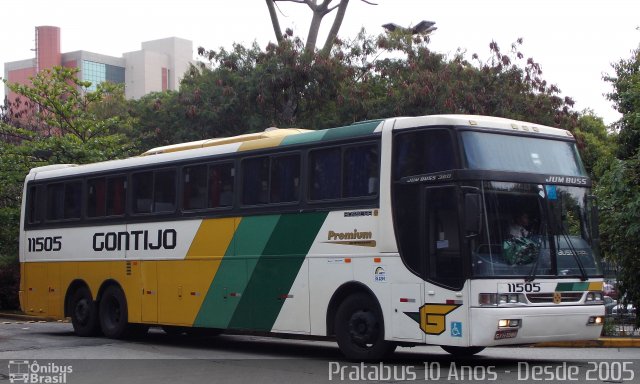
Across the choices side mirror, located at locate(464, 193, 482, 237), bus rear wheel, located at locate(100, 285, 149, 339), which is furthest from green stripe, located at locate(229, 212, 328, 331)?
bus rear wheel, located at locate(100, 285, 149, 339)

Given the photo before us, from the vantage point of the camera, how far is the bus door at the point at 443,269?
12.8m

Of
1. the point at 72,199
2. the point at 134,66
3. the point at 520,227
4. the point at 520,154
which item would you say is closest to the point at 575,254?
the point at 520,227

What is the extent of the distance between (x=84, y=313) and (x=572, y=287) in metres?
11.2

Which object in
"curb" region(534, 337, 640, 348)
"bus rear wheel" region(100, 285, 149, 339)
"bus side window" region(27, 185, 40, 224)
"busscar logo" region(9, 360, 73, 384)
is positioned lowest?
"curb" region(534, 337, 640, 348)

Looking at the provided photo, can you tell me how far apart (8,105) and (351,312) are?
88.3 ft

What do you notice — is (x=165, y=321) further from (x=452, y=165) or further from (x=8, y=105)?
(x=8, y=105)

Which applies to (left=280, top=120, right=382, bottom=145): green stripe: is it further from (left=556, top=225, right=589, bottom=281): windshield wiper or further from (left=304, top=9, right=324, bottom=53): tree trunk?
(left=304, top=9, right=324, bottom=53): tree trunk

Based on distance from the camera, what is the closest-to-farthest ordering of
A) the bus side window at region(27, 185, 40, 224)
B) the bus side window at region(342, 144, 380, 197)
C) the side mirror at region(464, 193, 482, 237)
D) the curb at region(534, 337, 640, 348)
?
the side mirror at region(464, 193, 482, 237) → the bus side window at region(342, 144, 380, 197) → the curb at region(534, 337, 640, 348) → the bus side window at region(27, 185, 40, 224)

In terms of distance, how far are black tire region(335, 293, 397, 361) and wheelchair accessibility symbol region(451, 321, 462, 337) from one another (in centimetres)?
129

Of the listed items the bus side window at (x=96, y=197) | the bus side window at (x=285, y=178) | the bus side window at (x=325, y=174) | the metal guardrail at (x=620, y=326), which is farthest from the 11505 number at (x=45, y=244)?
the metal guardrail at (x=620, y=326)

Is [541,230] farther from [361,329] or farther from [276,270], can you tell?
[276,270]

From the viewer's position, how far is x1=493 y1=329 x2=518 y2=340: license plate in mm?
12609

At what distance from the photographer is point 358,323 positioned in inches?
558

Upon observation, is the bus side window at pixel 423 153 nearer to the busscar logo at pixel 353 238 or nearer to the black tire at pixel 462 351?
the busscar logo at pixel 353 238
